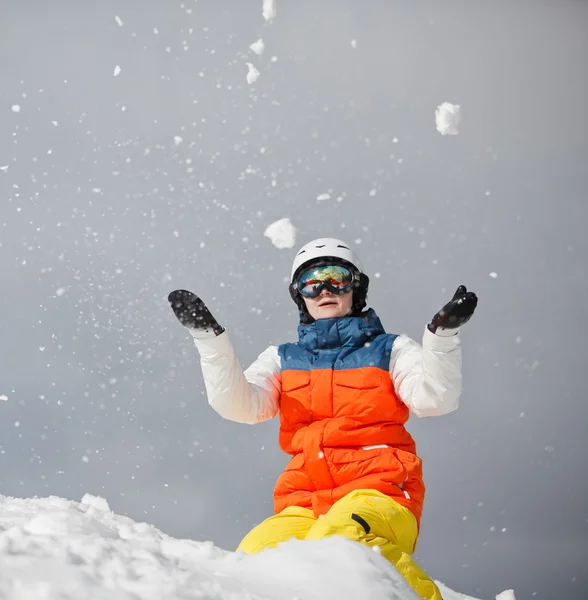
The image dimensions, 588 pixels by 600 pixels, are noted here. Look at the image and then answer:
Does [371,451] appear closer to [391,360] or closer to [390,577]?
[391,360]

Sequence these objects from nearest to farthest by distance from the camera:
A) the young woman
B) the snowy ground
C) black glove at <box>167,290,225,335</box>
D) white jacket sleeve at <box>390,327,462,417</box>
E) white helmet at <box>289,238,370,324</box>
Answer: the snowy ground < the young woman < white jacket sleeve at <box>390,327,462,417</box> < black glove at <box>167,290,225,335</box> < white helmet at <box>289,238,370,324</box>

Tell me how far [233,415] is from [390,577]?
7.14 feet

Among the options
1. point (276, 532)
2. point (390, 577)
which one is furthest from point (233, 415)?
point (390, 577)

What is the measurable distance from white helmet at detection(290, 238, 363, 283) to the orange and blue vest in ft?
2.35

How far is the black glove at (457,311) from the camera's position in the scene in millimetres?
3906

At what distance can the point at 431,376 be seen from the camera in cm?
412

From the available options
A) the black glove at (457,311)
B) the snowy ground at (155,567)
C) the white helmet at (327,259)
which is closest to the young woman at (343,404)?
the black glove at (457,311)

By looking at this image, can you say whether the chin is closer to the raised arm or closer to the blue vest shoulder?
the blue vest shoulder

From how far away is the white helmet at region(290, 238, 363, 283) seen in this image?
5305 millimetres

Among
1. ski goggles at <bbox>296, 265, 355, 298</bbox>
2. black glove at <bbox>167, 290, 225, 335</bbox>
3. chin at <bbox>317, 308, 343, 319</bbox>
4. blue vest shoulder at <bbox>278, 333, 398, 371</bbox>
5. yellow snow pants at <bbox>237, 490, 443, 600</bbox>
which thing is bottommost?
yellow snow pants at <bbox>237, 490, 443, 600</bbox>

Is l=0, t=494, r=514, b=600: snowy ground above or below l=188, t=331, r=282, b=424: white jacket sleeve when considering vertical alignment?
below

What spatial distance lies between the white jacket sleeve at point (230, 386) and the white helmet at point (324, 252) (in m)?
Answer: 1.10

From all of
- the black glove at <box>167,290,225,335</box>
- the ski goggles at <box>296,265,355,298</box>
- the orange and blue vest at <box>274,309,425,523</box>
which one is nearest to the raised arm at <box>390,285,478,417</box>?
the orange and blue vest at <box>274,309,425,523</box>

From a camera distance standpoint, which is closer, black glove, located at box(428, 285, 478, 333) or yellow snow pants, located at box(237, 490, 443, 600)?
yellow snow pants, located at box(237, 490, 443, 600)
